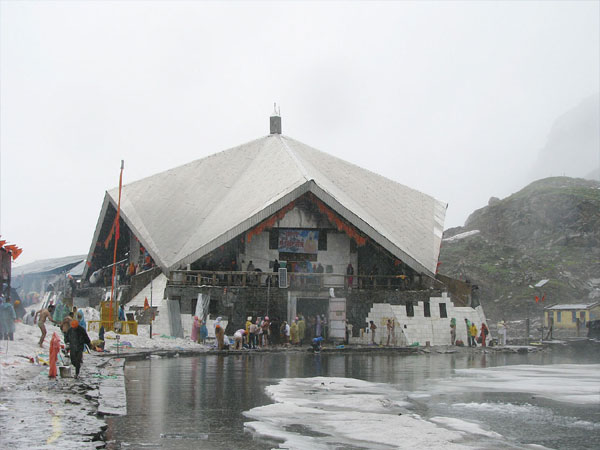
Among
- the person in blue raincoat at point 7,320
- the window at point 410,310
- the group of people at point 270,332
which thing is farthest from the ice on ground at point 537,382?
the window at point 410,310

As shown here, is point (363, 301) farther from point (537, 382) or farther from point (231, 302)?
point (537, 382)

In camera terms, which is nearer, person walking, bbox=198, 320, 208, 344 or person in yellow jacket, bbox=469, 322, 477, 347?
person walking, bbox=198, 320, 208, 344

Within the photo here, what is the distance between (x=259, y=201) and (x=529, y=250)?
71.3 meters

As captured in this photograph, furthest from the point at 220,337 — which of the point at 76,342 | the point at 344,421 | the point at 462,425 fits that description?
the point at 462,425

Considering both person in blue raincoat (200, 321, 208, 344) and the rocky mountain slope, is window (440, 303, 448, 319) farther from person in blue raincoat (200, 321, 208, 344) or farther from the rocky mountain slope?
the rocky mountain slope

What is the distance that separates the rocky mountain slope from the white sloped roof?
19355 millimetres

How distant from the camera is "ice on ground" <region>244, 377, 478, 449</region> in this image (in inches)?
411

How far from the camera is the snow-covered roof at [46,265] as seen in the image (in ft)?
208

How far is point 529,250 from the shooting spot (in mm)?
107812

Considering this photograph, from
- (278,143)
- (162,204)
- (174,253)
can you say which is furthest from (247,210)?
(278,143)

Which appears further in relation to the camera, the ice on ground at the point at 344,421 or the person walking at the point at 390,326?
the person walking at the point at 390,326

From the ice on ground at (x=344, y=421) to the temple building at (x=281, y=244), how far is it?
22862 millimetres

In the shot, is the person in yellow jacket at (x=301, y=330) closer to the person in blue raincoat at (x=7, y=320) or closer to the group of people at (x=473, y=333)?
the group of people at (x=473, y=333)

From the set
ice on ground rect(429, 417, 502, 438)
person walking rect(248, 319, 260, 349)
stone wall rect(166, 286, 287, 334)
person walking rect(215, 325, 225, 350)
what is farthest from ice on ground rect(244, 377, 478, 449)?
stone wall rect(166, 286, 287, 334)
